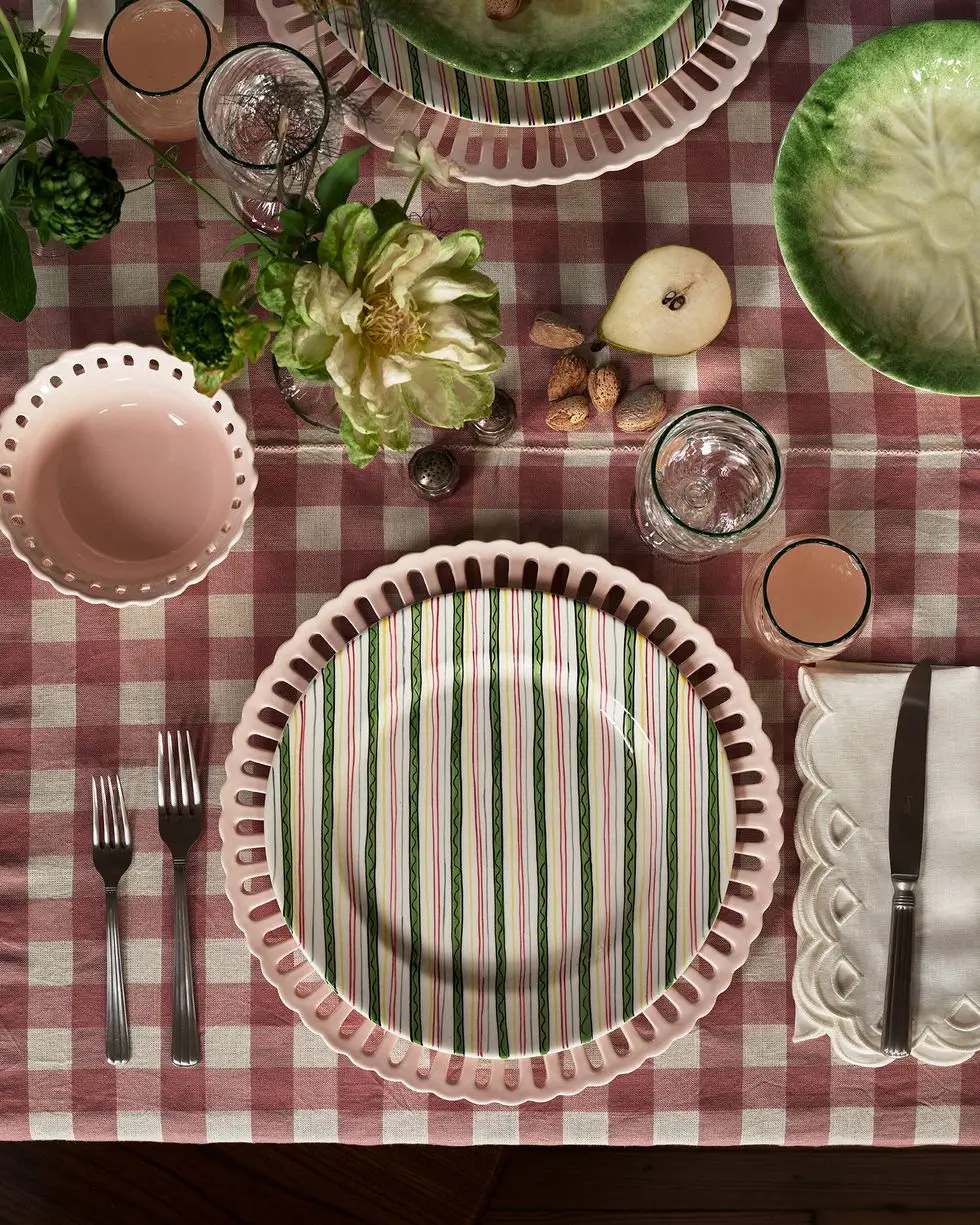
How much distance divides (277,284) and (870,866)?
0.67 meters

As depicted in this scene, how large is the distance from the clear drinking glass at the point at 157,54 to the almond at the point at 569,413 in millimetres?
385

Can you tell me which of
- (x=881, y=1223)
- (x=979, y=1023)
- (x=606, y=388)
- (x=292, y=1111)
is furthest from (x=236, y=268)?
(x=881, y=1223)

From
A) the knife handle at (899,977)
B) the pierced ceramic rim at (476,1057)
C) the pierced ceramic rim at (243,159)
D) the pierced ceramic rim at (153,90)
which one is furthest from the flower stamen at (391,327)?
the knife handle at (899,977)

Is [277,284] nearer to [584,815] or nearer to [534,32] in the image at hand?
[534,32]

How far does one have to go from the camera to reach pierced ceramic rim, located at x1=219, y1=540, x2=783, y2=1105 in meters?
0.84

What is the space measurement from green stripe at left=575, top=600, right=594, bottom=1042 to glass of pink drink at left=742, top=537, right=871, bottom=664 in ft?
0.51

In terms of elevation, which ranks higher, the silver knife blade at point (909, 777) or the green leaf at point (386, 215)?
the green leaf at point (386, 215)

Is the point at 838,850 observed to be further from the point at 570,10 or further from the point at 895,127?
the point at 570,10

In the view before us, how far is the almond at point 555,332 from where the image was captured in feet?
2.85

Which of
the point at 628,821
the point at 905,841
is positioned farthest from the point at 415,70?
the point at 905,841

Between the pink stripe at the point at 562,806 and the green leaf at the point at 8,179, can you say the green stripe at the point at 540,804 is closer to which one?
the pink stripe at the point at 562,806

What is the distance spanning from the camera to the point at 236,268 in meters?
0.57

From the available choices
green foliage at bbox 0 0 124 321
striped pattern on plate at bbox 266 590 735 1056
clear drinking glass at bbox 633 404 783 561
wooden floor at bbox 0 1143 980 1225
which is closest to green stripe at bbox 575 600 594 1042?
Result: striped pattern on plate at bbox 266 590 735 1056

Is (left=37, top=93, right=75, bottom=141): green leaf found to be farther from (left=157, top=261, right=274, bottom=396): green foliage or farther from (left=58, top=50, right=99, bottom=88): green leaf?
(left=157, top=261, right=274, bottom=396): green foliage
